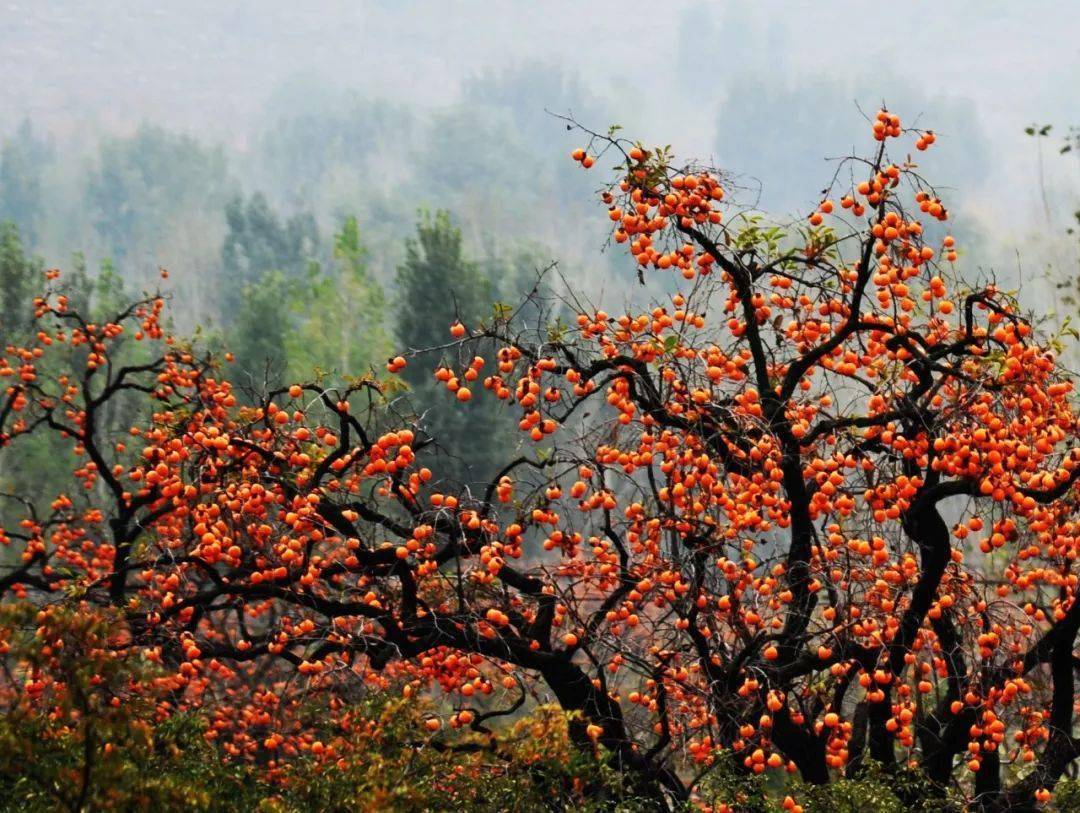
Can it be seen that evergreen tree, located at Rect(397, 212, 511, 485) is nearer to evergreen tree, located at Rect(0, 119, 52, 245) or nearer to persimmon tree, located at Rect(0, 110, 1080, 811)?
persimmon tree, located at Rect(0, 110, 1080, 811)

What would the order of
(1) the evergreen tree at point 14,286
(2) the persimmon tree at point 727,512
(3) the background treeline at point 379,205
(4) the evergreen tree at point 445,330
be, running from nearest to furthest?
(2) the persimmon tree at point 727,512 → (1) the evergreen tree at point 14,286 → (4) the evergreen tree at point 445,330 → (3) the background treeline at point 379,205

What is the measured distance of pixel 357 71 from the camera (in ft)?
505

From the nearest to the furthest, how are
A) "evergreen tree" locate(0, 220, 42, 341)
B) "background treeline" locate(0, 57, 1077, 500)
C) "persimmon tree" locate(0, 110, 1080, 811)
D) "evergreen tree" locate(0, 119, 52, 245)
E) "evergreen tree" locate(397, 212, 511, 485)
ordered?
"persimmon tree" locate(0, 110, 1080, 811) → "evergreen tree" locate(0, 220, 42, 341) → "evergreen tree" locate(397, 212, 511, 485) → "background treeline" locate(0, 57, 1077, 500) → "evergreen tree" locate(0, 119, 52, 245)

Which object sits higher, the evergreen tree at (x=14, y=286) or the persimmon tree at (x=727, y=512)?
the evergreen tree at (x=14, y=286)

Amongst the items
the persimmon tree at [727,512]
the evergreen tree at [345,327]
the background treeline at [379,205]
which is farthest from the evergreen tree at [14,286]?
the persimmon tree at [727,512]

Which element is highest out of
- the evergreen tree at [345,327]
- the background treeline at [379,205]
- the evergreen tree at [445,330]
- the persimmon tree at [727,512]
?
the background treeline at [379,205]

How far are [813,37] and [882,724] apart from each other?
495 feet

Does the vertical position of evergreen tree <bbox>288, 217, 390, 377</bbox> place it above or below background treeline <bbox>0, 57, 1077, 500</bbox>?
below

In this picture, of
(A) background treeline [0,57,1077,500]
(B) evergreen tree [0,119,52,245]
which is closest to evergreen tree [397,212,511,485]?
(A) background treeline [0,57,1077,500]

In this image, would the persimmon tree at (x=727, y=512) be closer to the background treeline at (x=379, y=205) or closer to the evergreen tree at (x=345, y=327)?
the background treeline at (x=379, y=205)

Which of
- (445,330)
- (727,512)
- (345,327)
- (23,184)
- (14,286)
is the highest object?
(23,184)

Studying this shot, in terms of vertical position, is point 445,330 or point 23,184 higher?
point 23,184

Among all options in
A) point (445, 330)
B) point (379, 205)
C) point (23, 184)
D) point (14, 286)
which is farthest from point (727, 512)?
point (23, 184)

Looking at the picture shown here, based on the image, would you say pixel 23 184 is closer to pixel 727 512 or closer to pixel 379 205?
pixel 379 205
